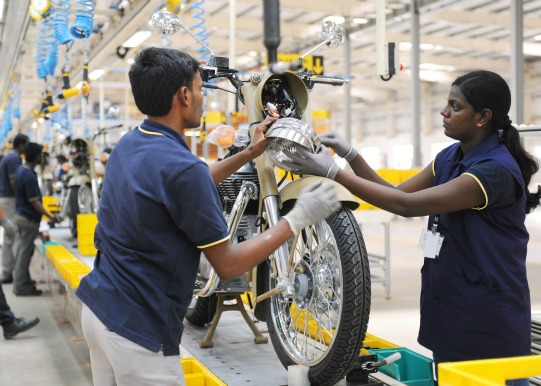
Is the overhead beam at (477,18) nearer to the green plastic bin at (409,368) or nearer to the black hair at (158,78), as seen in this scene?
the green plastic bin at (409,368)

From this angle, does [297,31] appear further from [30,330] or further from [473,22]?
[30,330]

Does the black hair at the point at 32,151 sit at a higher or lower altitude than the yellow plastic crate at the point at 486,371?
higher

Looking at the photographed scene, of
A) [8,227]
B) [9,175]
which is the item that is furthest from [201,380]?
[9,175]

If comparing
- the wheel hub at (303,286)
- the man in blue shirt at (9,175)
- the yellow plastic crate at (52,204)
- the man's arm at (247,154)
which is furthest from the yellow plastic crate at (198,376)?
the yellow plastic crate at (52,204)

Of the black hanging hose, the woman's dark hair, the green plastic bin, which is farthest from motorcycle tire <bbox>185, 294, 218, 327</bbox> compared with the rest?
the woman's dark hair

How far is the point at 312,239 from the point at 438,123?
22323 millimetres

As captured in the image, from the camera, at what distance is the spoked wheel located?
2162 mm

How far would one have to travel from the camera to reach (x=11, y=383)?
416 centimetres

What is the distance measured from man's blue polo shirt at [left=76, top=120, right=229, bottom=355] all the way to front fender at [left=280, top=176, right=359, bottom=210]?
758 mm

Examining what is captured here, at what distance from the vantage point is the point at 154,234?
158 centimetres

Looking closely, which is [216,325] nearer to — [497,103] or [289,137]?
[289,137]

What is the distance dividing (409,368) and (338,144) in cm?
100

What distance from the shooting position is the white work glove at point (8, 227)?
20.4ft

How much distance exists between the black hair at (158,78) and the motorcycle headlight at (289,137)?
23.5 inches
